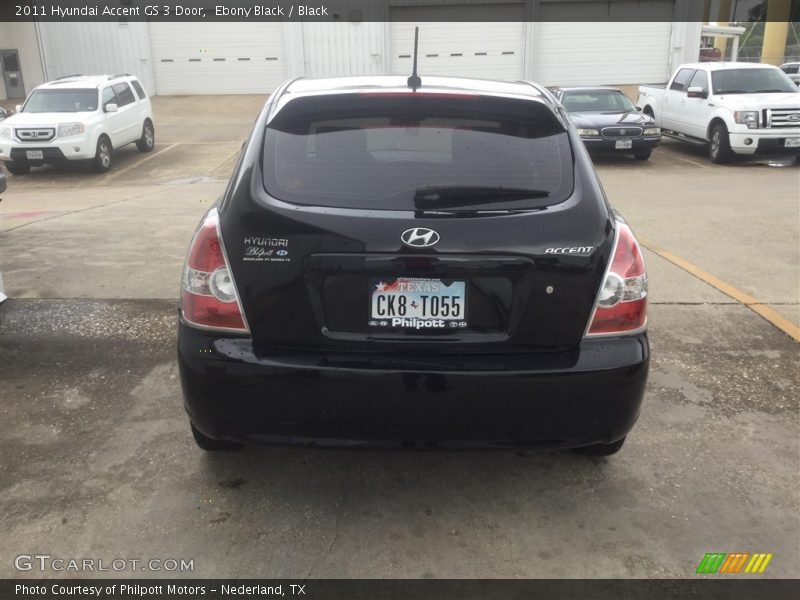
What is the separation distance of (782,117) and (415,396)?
42.6ft

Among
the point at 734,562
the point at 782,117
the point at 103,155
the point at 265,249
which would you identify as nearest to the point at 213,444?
the point at 265,249

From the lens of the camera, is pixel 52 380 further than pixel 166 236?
No

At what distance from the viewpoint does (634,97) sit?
83.1ft

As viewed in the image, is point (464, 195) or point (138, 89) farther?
point (138, 89)

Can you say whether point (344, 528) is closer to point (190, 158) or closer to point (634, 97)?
point (190, 158)

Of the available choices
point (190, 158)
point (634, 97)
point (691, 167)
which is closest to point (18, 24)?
point (190, 158)

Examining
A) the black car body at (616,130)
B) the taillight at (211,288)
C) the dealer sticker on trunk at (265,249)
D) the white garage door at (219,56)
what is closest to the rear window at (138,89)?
the black car body at (616,130)

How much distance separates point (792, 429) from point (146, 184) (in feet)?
42.3

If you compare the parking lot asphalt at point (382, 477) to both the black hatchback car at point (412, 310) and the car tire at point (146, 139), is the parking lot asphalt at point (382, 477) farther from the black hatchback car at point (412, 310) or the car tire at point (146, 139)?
the car tire at point (146, 139)

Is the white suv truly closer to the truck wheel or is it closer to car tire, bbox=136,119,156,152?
car tire, bbox=136,119,156,152

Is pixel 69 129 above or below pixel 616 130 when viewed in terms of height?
above

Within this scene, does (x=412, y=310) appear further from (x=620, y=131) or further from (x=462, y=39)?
(x=462, y=39)

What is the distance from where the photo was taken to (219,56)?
27.6m

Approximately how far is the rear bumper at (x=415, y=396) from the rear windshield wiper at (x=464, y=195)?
0.59 metres
